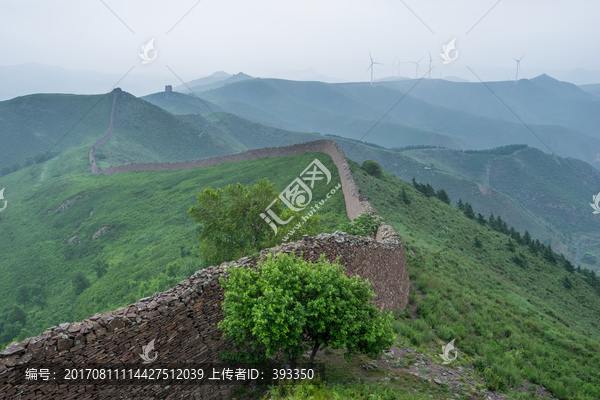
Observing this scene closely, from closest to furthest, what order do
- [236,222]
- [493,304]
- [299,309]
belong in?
[299,309]
[236,222]
[493,304]

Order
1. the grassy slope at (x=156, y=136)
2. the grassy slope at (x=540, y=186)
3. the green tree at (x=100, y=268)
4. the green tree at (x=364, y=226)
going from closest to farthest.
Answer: the green tree at (x=364, y=226) < the green tree at (x=100, y=268) < the grassy slope at (x=156, y=136) < the grassy slope at (x=540, y=186)

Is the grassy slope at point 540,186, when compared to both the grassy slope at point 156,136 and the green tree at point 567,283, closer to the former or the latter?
the green tree at point 567,283

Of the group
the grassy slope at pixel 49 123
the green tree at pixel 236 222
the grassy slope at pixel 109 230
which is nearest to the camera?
the green tree at pixel 236 222

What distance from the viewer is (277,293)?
6695 millimetres

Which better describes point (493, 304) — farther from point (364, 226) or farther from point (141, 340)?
point (141, 340)

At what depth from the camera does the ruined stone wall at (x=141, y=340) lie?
5.94 m

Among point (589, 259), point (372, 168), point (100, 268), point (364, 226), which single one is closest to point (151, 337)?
point (364, 226)

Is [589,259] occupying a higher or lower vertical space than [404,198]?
lower

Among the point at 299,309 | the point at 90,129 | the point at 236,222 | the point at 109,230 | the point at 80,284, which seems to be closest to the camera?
the point at 299,309

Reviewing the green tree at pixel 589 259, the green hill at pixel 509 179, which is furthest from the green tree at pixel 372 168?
the green tree at pixel 589 259

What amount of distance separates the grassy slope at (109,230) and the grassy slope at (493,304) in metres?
7.23

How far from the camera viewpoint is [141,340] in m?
7.17

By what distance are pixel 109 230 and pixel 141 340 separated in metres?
33.6

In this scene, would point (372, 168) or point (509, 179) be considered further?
point (509, 179)
